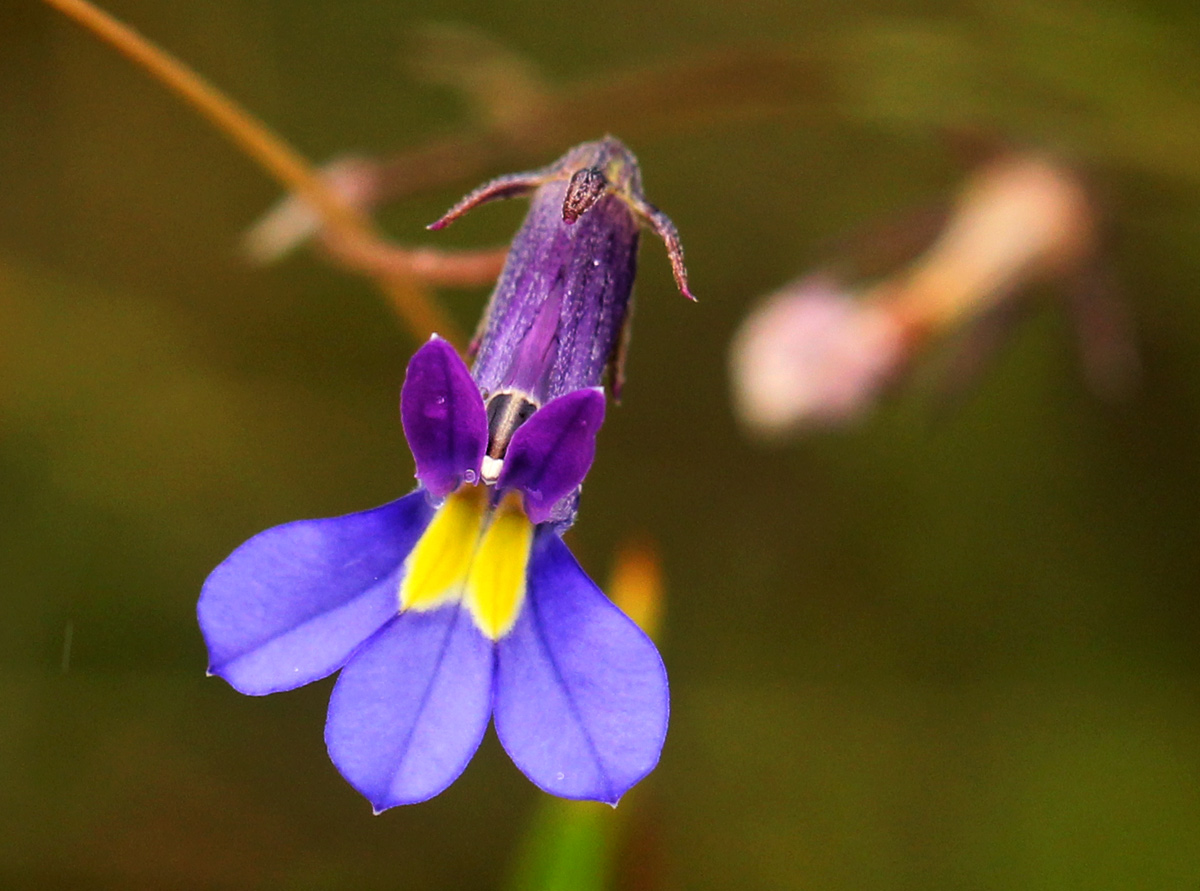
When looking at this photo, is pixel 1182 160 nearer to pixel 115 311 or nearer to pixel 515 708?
pixel 515 708

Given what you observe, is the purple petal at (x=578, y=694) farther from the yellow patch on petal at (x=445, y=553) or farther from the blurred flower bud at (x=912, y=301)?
the blurred flower bud at (x=912, y=301)

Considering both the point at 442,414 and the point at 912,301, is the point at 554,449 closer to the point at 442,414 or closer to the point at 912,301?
the point at 442,414

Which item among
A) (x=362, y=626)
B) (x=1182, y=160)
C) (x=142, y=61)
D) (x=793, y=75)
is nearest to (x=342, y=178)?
(x=142, y=61)

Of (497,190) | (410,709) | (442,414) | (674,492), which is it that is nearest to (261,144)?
(497,190)

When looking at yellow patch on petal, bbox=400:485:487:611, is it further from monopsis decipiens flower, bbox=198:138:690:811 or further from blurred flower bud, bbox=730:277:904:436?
blurred flower bud, bbox=730:277:904:436

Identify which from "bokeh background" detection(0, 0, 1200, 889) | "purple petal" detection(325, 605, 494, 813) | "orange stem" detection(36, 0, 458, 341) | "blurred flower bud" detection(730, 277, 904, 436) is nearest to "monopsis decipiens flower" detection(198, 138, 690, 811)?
"purple petal" detection(325, 605, 494, 813)

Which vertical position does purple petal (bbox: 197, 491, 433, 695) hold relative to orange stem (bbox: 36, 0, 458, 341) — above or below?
below
